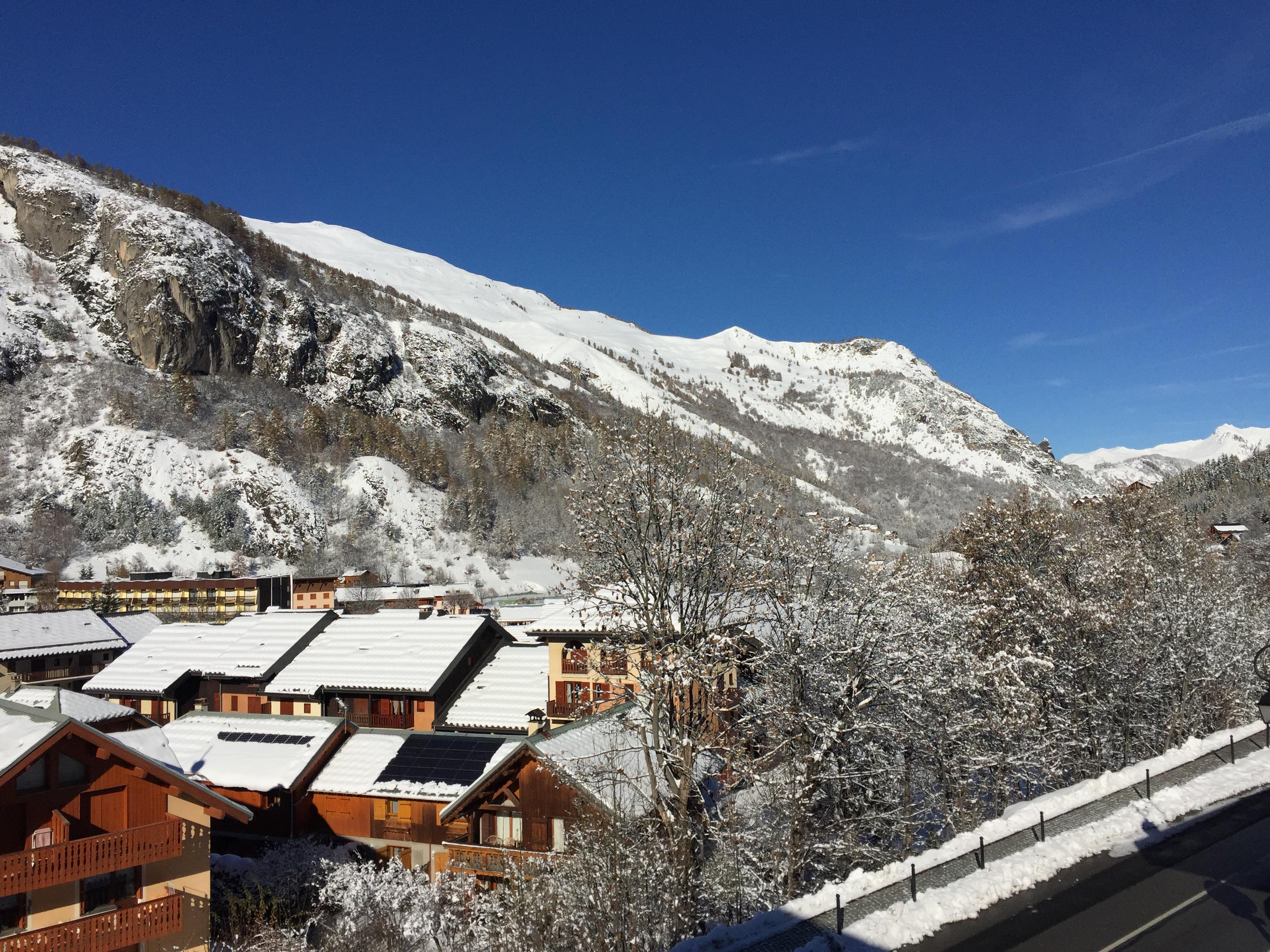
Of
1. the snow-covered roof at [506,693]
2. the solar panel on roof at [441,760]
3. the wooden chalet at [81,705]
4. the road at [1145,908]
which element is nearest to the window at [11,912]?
the wooden chalet at [81,705]

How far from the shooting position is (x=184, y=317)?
443 feet

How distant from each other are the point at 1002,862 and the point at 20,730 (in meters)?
20.0

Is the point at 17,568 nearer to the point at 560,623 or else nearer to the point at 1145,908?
the point at 560,623

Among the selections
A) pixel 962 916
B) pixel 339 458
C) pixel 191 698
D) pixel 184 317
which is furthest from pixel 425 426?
pixel 962 916

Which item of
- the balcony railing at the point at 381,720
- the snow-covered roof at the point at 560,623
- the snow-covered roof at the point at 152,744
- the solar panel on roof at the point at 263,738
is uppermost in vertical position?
the snow-covered roof at the point at 560,623

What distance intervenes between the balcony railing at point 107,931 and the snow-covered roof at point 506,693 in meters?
16.1

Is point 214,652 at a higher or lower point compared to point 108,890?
higher

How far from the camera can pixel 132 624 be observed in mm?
63406

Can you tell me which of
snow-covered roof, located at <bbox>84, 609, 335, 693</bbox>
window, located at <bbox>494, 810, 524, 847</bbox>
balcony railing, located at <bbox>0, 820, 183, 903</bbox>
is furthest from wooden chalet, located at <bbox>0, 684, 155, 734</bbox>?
snow-covered roof, located at <bbox>84, 609, 335, 693</bbox>

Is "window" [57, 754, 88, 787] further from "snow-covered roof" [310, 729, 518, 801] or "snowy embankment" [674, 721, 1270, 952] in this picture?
"snowy embankment" [674, 721, 1270, 952]


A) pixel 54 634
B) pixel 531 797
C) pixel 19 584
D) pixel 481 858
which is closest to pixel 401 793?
pixel 481 858

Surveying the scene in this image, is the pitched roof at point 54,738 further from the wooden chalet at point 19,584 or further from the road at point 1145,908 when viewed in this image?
the wooden chalet at point 19,584

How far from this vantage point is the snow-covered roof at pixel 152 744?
18.6m

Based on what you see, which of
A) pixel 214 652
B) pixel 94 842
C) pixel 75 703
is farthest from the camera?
pixel 214 652
